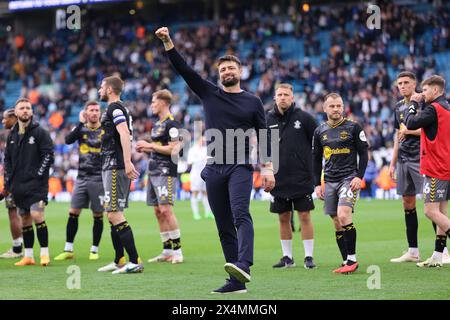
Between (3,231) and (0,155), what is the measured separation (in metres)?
19.0

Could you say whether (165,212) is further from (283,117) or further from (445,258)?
(445,258)

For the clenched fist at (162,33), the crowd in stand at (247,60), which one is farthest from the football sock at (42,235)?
the crowd in stand at (247,60)

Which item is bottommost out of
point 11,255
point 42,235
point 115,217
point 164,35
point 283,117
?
point 11,255

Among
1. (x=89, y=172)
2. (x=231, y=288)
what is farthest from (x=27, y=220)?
(x=231, y=288)

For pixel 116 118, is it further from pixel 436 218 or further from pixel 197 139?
pixel 197 139

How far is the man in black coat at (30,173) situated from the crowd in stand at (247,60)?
21.6 meters

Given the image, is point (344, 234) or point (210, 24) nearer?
point (344, 234)

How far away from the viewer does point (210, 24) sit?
48188 millimetres

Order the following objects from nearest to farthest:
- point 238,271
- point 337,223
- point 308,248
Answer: point 238,271
point 337,223
point 308,248

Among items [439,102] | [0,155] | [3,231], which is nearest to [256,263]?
[439,102]

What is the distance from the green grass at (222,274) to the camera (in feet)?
30.3

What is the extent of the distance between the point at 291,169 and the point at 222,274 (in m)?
2.01

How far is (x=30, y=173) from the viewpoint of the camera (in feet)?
42.4

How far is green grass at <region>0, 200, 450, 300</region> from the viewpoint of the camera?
9.24 m
